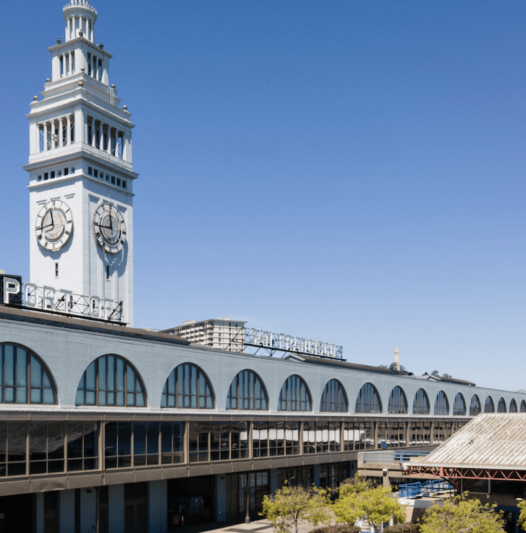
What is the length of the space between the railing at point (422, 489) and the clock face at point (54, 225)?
5252 cm

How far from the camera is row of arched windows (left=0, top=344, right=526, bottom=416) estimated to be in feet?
157

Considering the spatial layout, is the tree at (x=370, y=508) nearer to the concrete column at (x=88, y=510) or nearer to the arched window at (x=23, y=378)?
the concrete column at (x=88, y=510)

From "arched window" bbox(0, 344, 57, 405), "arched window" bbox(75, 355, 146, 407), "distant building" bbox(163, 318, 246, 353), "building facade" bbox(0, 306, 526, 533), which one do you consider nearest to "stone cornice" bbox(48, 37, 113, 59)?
"distant building" bbox(163, 318, 246, 353)

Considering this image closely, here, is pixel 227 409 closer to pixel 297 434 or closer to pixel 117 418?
pixel 297 434

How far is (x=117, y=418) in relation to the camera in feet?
171

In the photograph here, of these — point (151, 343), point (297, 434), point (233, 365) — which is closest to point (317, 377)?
point (297, 434)

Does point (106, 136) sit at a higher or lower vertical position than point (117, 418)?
higher

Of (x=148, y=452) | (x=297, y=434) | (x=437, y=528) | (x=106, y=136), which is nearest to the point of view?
(x=437, y=528)

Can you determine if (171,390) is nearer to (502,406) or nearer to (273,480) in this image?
(273,480)

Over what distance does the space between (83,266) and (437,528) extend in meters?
59.4

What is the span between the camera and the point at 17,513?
1939 inches

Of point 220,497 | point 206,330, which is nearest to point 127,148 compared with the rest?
point 206,330

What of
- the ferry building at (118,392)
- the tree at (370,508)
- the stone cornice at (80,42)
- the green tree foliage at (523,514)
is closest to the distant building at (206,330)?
the ferry building at (118,392)

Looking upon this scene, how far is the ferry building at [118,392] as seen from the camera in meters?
49.1
